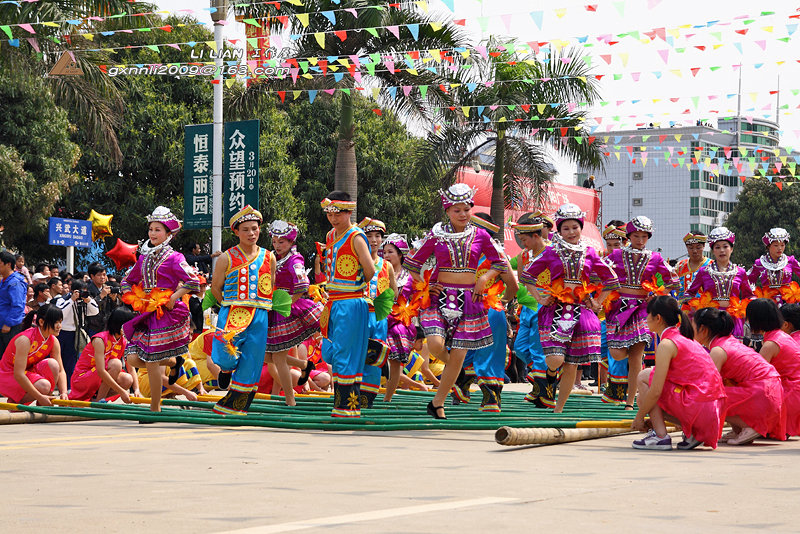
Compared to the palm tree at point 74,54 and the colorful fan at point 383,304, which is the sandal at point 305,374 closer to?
the colorful fan at point 383,304

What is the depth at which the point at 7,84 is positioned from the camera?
2711cm

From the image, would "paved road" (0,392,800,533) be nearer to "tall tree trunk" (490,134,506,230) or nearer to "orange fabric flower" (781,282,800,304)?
"orange fabric flower" (781,282,800,304)

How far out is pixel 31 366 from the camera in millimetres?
11539

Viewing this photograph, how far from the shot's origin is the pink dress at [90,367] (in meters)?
12.0

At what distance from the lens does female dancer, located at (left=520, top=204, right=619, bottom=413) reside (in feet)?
35.1

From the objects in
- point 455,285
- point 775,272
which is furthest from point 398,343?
point 775,272

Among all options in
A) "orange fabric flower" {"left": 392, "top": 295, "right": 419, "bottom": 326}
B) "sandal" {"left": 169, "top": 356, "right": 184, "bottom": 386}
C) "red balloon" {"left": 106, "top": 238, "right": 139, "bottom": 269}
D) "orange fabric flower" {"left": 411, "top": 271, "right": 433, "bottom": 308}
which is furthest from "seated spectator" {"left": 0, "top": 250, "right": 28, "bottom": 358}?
"orange fabric flower" {"left": 411, "top": 271, "right": 433, "bottom": 308}

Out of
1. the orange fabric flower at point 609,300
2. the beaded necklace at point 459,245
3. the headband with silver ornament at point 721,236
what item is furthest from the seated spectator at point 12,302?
the headband with silver ornament at point 721,236

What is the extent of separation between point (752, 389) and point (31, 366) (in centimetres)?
678

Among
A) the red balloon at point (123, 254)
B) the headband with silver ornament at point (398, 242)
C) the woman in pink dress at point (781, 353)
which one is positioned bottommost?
the woman in pink dress at point (781, 353)

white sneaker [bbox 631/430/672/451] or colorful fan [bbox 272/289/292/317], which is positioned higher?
colorful fan [bbox 272/289/292/317]

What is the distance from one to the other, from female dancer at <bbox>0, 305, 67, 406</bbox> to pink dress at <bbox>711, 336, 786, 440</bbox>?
6.26m

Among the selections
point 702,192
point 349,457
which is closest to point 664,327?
point 349,457

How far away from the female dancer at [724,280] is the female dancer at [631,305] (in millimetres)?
2467
